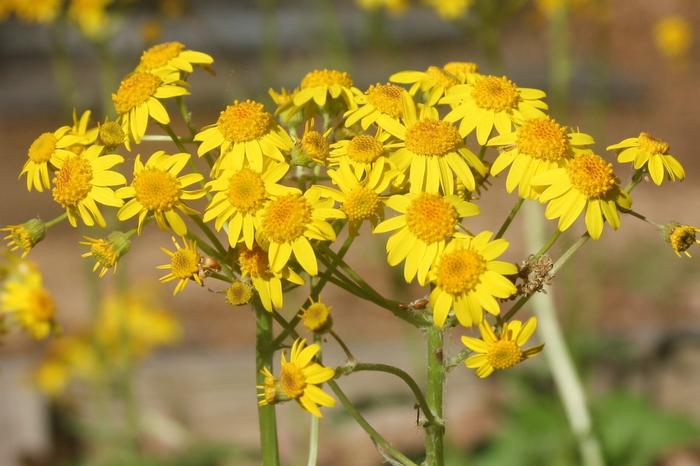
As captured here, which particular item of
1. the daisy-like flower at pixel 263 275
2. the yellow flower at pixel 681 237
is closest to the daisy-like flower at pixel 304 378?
the daisy-like flower at pixel 263 275

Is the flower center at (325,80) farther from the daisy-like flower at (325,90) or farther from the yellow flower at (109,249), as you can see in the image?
the yellow flower at (109,249)

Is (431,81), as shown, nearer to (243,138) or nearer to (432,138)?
(432,138)

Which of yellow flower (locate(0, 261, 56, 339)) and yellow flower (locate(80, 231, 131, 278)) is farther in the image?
yellow flower (locate(0, 261, 56, 339))

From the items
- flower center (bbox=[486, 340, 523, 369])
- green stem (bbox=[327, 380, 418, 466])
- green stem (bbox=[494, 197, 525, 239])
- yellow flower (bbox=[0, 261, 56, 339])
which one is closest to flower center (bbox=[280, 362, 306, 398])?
green stem (bbox=[327, 380, 418, 466])

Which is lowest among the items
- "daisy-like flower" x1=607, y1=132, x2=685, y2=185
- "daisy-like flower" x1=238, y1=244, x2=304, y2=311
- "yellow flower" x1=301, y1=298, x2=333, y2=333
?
"yellow flower" x1=301, y1=298, x2=333, y2=333

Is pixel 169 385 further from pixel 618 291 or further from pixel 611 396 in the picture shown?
pixel 618 291

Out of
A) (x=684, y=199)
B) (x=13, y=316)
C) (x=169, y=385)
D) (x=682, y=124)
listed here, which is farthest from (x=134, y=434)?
(x=682, y=124)

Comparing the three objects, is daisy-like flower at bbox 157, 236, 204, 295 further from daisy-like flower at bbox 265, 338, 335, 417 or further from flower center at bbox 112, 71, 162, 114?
Answer: flower center at bbox 112, 71, 162, 114

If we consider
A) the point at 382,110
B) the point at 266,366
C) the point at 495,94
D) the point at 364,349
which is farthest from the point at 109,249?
the point at 364,349
